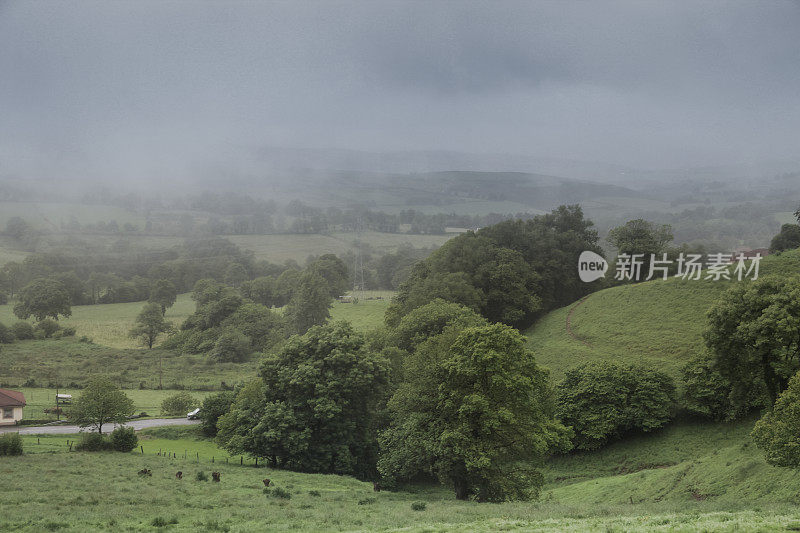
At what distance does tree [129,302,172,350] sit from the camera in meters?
115

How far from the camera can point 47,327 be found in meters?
115

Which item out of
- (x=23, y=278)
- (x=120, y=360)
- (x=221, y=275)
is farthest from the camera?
(x=221, y=275)

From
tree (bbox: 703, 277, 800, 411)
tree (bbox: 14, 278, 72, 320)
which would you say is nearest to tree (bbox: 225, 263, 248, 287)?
tree (bbox: 14, 278, 72, 320)

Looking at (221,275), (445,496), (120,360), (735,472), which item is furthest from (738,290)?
(221,275)

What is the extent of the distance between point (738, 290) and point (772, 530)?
1001 inches

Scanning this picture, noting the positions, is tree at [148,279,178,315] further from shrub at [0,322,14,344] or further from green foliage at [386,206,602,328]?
green foliage at [386,206,602,328]

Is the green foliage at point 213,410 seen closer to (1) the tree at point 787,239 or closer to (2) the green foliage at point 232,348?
(2) the green foliage at point 232,348

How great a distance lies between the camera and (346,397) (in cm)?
4572

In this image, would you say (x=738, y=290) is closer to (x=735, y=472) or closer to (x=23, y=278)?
(x=735, y=472)

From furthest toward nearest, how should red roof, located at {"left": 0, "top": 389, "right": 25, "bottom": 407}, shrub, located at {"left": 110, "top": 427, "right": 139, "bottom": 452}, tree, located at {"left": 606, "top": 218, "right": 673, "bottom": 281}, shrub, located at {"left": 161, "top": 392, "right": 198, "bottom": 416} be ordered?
tree, located at {"left": 606, "top": 218, "right": 673, "bottom": 281}, shrub, located at {"left": 161, "top": 392, "right": 198, "bottom": 416}, red roof, located at {"left": 0, "top": 389, "right": 25, "bottom": 407}, shrub, located at {"left": 110, "top": 427, "right": 139, "bottom": 452}

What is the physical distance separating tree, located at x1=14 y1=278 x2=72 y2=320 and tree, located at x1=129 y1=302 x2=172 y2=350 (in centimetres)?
2183

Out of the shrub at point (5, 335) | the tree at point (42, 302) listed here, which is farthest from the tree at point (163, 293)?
the shrub at point (5, 335)

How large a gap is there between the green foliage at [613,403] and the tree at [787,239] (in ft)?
145

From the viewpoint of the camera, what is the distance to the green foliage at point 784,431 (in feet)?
76.8
